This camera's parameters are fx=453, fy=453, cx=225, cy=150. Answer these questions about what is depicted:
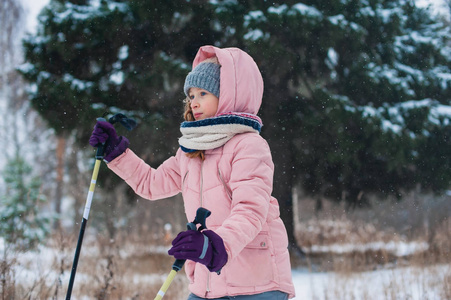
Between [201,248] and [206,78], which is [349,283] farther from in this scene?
[201,248]

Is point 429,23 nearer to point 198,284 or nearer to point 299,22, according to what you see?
point 299,22

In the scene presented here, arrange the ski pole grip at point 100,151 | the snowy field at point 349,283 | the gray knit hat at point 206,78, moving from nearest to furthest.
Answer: the gray knit hat at point 206,78, the ski pole grip at point 100,151, the snowy field at point 349,283

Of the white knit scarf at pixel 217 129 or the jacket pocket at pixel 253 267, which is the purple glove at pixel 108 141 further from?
the jacket pocket at pixel 253 267

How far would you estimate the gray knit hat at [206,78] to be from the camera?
2.07 metres

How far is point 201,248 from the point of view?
1447mm

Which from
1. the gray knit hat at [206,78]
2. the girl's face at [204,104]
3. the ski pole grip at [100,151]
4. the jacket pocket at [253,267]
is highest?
the gray knit hat at [206,78]

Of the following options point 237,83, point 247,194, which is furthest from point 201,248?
point 237,83

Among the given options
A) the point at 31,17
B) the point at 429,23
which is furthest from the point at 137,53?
the point at 31,17

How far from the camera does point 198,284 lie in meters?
1.87

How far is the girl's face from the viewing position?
2.09m

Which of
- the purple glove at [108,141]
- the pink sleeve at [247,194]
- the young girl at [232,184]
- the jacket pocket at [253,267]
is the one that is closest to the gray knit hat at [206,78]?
the young girl at [232,184]

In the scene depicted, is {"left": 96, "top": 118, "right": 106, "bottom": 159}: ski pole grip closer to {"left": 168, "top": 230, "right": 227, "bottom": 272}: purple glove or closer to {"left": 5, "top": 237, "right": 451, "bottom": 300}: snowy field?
{"left": 168, "top": 230, "right": 227, "bottom": 272}: purple glove

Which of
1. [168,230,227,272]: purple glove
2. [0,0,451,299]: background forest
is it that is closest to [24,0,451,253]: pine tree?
[0,0,451,299]: background forest

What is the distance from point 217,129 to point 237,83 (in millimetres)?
247
